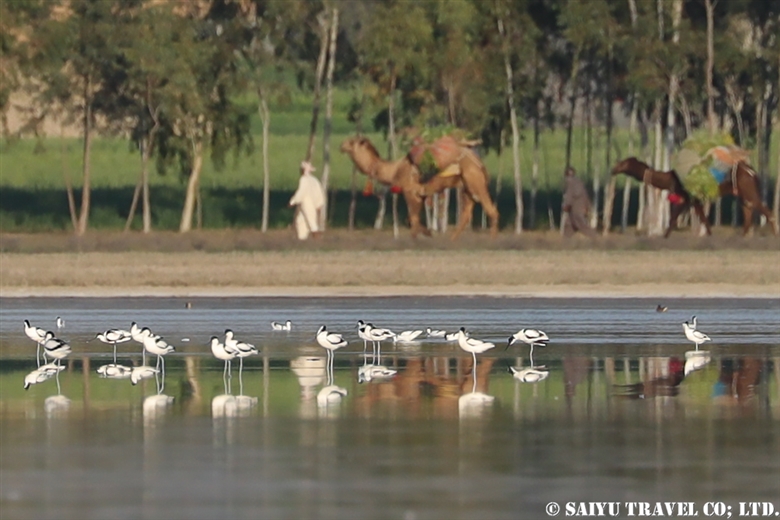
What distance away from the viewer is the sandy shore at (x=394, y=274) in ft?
87.9

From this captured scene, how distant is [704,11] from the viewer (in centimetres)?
4738

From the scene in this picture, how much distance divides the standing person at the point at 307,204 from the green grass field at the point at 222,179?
10.1 m

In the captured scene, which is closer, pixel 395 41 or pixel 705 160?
pixel 705 160

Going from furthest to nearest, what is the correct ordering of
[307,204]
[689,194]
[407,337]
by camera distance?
[689,194] → [307,204] → [407,337]

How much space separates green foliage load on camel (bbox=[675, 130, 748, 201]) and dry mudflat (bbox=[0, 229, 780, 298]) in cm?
338

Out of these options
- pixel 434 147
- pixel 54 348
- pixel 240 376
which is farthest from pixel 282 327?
pixel 434 147

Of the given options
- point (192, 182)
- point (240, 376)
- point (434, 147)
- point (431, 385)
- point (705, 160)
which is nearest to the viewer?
point (431, 385)

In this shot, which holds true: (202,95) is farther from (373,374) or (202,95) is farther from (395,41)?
(373,374)

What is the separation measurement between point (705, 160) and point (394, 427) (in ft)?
91.2

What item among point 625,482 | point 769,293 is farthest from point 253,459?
point 769,293

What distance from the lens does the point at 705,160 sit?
3972cm

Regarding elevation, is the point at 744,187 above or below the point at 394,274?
above

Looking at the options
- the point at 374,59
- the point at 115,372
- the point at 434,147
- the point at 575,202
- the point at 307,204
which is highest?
the point at 374,59

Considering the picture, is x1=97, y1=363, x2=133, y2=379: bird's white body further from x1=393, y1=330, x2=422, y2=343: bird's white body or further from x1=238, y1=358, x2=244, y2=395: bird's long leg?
x1=393, y1=330, x2=422, y2=343: bird's white body
